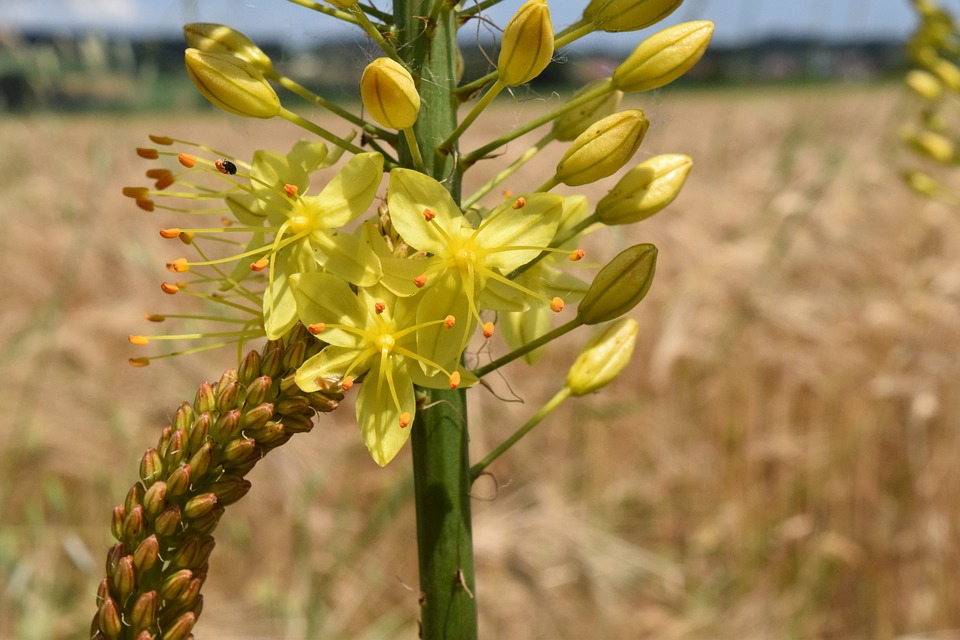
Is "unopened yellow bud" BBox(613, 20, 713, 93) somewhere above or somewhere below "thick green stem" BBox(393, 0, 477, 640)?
above

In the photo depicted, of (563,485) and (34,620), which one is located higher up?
(34,620)

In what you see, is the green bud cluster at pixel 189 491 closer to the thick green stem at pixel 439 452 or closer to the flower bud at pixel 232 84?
the thick green stem at pixel 439 452

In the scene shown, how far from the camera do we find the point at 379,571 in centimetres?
376

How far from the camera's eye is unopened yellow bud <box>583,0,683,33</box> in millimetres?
1349

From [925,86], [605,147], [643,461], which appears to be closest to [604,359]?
[605,147]

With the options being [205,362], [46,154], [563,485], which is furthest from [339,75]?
[46,154]

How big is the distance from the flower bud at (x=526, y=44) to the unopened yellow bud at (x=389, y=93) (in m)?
0.15

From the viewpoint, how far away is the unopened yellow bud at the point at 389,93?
1.17 meters

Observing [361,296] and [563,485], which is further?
[563,485]

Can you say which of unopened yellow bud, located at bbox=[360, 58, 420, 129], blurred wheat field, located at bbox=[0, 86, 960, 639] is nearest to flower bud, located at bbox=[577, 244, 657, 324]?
unopened yellow bud, located at bbox=[360, 58, 420, 129]

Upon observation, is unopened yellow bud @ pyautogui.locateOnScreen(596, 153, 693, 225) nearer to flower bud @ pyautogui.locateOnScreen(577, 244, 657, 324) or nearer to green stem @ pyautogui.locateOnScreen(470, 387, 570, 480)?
flower bud @ pyautogui.locateOnScreen(577, 244, 657, 324)

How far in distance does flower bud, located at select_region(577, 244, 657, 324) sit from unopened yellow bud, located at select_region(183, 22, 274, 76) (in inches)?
25.5

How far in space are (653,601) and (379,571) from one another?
141 centimetres

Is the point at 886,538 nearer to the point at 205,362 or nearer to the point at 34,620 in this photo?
the point at 205,362
